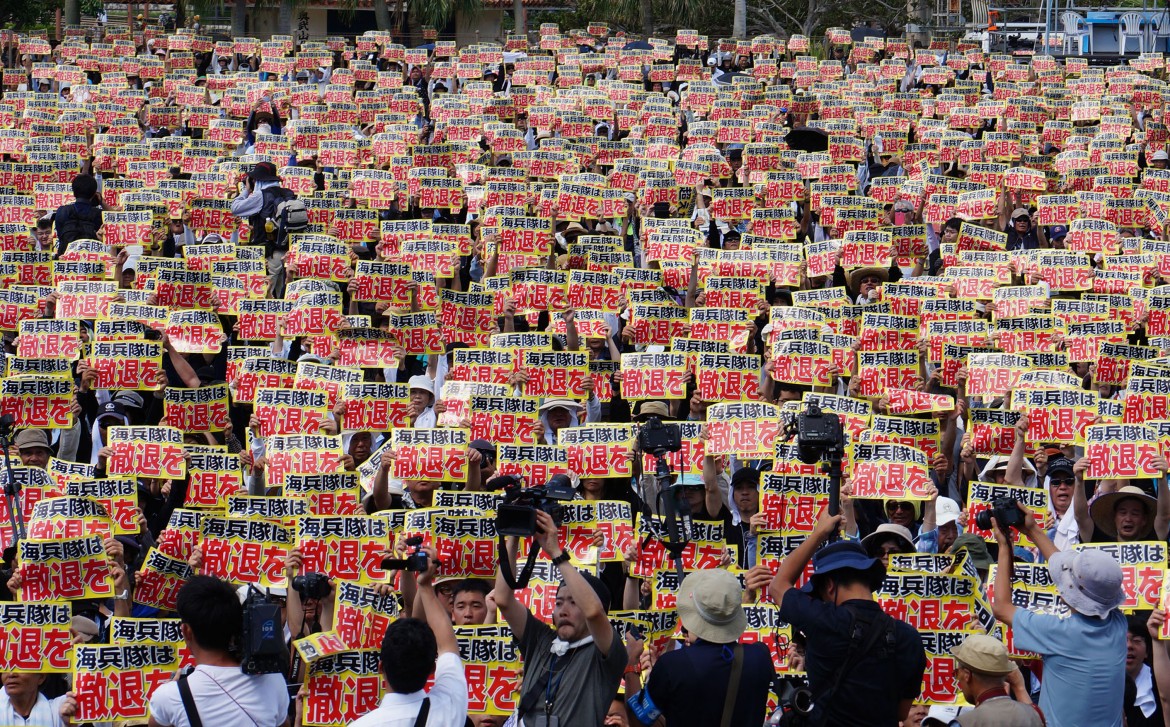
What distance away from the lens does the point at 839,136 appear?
1959 centimetres

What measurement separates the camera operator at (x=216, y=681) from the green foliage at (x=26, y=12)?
31.3 metres

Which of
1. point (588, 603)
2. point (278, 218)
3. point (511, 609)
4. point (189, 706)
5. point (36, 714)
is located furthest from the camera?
point (278, 218)

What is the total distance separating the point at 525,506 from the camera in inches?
244

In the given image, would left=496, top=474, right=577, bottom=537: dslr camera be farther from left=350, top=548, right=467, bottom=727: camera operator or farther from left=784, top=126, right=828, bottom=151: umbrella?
left=784, top=126, right=828, bottom=151: umbrella

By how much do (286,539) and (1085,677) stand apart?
3.85 metres

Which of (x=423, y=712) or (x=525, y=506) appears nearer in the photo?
(x=423, y=712)

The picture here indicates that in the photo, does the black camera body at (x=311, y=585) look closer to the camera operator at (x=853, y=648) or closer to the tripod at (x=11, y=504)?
the camera operator at (x=853, y=648)

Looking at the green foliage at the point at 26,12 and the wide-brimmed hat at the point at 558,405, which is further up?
the green foliage at the point at 26,12

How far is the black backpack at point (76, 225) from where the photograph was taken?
15363 millimetres

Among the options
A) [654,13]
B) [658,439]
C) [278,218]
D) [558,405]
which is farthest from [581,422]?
[654,13]

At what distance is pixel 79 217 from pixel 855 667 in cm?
1123

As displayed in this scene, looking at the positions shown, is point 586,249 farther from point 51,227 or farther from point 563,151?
point 51,227

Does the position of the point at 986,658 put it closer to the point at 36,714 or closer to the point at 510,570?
the point at 510,570

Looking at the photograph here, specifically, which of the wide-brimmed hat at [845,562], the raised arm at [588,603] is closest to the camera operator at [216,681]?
the raised arm at [588,603]
